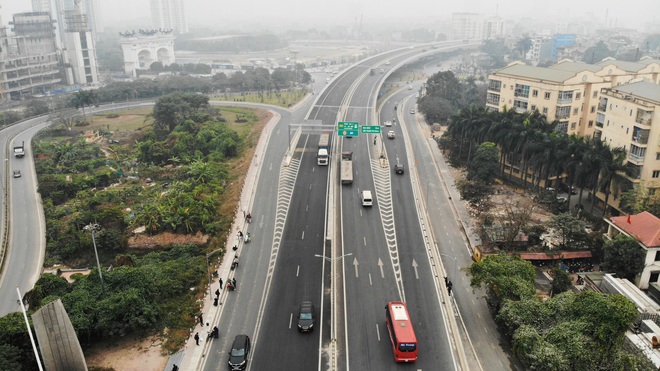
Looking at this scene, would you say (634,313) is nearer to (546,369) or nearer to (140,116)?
(546,369)

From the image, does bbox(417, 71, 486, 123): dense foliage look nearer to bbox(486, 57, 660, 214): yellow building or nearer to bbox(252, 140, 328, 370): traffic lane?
bbox(486, 57, 660, 214): yellow building

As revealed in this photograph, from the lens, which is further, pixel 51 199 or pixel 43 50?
pixel 43 50

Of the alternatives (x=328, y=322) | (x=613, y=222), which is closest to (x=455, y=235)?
(x=613, y=222)

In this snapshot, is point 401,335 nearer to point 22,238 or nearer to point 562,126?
point 22,238

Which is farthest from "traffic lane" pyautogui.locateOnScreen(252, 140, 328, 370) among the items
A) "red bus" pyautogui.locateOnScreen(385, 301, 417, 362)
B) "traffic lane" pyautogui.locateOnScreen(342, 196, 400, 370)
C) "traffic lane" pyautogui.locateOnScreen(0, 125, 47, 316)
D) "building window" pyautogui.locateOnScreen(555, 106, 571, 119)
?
"building window" pyautogui.locateOnScreen(555, 106, 571, 119)

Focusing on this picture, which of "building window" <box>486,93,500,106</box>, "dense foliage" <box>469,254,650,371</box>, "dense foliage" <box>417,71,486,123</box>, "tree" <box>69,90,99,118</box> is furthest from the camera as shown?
"tree" <box>69,90,99,118</box>

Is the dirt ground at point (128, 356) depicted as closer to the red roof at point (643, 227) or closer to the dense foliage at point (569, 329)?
the dense foliage at point (569, 329)
